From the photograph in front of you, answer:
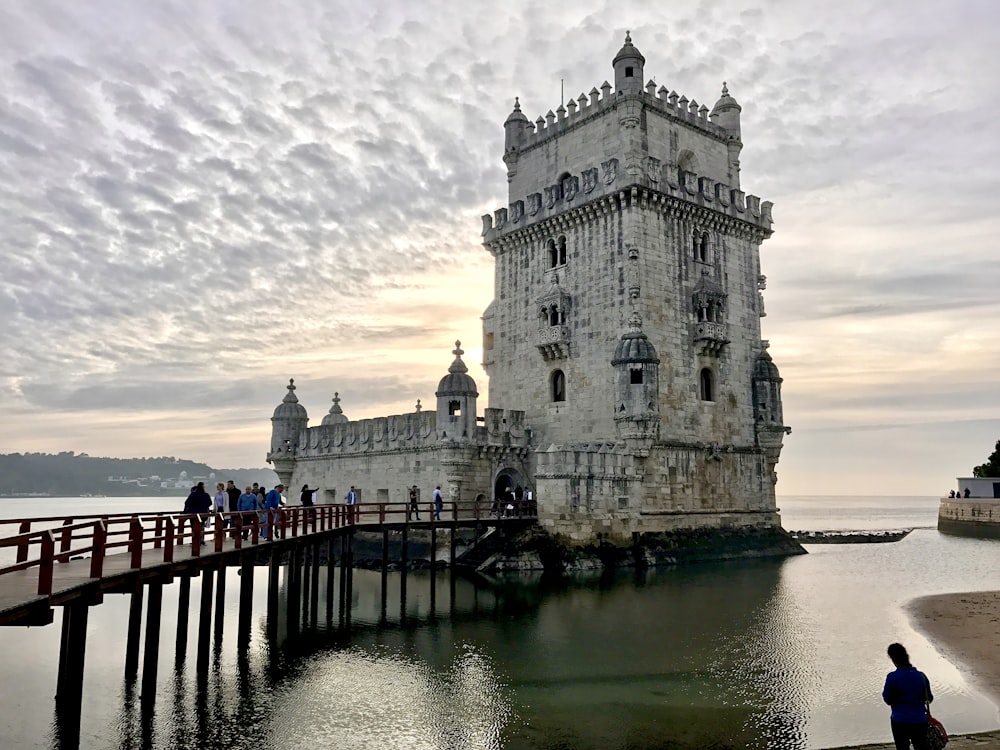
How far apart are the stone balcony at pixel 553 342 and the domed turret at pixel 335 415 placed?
48.2 feet

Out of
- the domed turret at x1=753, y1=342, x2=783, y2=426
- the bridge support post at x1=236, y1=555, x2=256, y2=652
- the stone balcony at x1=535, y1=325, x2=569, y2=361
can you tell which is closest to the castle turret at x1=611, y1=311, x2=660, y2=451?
the stone balcony at x1=535, y1=325, x2=569, y2=361

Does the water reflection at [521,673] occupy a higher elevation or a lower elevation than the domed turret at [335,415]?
lower

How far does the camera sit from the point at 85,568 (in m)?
14.3

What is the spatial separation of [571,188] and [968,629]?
925 inches

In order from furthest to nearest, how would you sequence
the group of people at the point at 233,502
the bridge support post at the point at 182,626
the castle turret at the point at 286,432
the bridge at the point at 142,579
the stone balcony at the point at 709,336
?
the castle turret at the point at 286,432 < the stone balcony at the point at 709,336 < the group of people at the point at 233,502 < the bridge support post at the point at 182,626 < the bridge at the point at 142,579

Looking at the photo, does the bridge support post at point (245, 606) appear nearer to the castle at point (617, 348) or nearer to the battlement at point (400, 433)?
the castle at point (617, 348)

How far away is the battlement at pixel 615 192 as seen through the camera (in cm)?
3462

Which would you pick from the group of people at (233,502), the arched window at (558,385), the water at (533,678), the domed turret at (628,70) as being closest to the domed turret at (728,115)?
the domed turret at (628,70)

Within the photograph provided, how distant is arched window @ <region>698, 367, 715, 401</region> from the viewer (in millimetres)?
36188

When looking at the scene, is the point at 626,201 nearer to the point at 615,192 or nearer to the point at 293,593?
the point at 615,192

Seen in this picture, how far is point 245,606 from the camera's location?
19.8m

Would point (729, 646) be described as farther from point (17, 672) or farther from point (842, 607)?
point (17, 672)

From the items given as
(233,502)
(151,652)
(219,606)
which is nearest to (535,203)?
(233,502)

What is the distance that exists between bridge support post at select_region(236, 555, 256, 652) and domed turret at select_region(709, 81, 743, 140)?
32.1m
